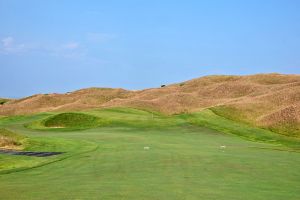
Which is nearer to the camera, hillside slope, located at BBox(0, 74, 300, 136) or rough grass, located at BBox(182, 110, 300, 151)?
rough grass, located at BBox(182, 110, 300, 151)

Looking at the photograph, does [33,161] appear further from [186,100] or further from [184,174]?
[186,100]

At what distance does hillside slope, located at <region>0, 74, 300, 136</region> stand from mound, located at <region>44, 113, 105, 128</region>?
15340mm

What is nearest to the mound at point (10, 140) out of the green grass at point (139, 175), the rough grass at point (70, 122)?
the green grass at point (139, 175)

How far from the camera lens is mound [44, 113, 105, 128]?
57.1 m

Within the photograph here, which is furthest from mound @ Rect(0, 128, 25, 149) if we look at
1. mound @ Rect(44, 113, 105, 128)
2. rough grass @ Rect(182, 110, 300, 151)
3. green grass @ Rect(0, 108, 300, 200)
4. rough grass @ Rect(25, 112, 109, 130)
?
rough grass @ Rect(182, 110, 300, 151)

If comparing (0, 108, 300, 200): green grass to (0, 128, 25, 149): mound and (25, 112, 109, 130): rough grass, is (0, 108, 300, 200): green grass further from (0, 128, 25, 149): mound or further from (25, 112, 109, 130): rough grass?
(25, 112, 109, 130): rough grass

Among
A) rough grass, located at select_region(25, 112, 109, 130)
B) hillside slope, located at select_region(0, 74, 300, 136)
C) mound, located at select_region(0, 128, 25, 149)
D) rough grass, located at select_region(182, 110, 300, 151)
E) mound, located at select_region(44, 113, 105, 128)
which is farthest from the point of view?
→ mound, located at select_region(44, 113, 105, 128)

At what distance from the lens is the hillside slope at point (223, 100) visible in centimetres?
5532

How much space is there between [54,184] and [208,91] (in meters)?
80.5

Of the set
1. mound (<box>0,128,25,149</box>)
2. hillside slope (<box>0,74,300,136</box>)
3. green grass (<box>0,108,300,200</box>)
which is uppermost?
hillside slope (<box>0,74,300,136</box>)

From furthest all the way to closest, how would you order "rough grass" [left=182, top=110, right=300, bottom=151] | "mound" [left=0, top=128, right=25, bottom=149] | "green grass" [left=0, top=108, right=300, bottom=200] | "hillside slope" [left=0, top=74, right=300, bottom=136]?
1. "hillside slope" [left=0, top=74, right=300, bottom=136]
2. "rough grass" [left=182, top=110, right=300, bottom=151]
3. "mound" [left=0, top=128, right=25, bottom=149]
4. "green grass" [left=0, top=108, right=300, bottom=200]

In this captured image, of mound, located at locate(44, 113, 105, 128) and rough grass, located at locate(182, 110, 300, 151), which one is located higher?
mound, located at locate(44, 113, 105, 128)

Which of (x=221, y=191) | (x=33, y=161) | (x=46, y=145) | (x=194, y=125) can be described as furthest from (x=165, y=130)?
(x=221, y=191)

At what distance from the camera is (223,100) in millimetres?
80375
